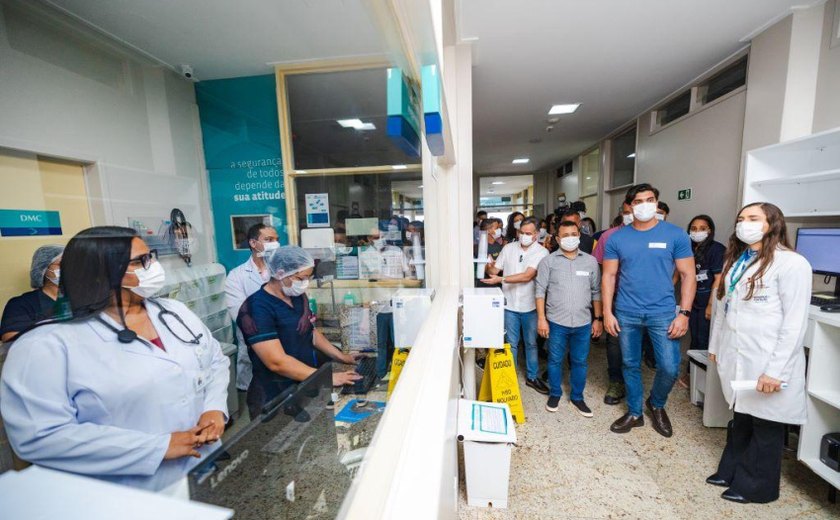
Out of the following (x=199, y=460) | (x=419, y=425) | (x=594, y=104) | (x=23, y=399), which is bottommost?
(x=419, y=425)

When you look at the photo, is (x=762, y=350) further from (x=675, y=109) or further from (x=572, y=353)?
(x=675, y=109)

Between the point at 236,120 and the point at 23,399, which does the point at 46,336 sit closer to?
the point at 23,399

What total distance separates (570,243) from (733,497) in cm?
162

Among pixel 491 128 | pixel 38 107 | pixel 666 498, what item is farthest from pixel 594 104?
pixel 38 107

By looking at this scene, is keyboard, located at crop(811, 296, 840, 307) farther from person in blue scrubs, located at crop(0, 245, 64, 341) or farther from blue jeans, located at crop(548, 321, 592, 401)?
person in blue scrubs, located at crop(0, 245, 64, 341)

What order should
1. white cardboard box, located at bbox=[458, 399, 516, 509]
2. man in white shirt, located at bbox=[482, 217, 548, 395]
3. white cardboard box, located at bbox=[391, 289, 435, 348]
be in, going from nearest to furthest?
white cardboard box, located at bbox=[458, 399, 516, 509], white cardboard box, located at bbox=[391, 289, 435, 348], man in white shirt, located at bbox=[482, 217, 548, 395]

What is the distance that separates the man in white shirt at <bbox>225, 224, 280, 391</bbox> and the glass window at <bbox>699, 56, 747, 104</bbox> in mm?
4343

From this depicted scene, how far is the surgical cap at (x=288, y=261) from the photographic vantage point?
1.82 ft

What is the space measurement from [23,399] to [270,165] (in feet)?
1.38

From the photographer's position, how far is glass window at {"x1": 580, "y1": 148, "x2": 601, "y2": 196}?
688cm

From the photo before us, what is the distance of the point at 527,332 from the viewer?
9.36 feet

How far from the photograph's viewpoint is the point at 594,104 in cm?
436

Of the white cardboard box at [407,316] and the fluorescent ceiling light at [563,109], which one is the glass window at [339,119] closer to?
the white cardboard box at [407,316]

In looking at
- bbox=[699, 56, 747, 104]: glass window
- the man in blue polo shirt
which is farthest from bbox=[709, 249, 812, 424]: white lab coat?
bbox=[699, 56, 747, 104]: glass window
